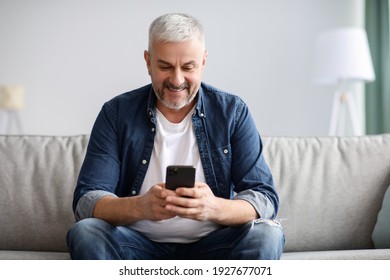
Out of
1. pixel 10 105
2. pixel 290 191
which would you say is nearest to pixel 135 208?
pixel 290 191

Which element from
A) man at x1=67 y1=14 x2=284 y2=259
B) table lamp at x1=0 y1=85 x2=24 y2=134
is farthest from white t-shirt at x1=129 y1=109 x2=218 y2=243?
table lamp at x1=0 y1=85 x2=24 y2=134

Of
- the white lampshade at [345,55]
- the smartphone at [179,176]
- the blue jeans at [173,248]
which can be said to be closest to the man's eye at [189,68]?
the smartphone at [179,176]

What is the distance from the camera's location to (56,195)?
232 cm

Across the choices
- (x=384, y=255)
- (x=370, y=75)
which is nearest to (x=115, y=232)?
(x=384, y=255)

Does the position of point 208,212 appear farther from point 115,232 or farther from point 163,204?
point 115,232

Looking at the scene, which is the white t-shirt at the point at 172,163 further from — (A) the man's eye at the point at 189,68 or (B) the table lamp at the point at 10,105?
(B) the table lamp at the point at 10,105

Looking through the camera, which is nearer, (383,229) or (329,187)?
(383,229)

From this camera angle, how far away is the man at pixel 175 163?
65.4 inches

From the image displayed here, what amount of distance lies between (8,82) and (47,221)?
2977 millimetres

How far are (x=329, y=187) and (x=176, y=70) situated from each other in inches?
34.5

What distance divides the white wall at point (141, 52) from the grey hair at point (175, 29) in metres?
3.12

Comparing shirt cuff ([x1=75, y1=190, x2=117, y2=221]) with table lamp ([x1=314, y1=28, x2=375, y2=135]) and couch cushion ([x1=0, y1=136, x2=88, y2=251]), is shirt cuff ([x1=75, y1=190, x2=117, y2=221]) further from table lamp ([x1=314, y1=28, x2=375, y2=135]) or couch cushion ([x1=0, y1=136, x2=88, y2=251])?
table lamp ([x1=314, y1=28, x2=375, y2=135])

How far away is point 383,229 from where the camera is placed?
7.45ft

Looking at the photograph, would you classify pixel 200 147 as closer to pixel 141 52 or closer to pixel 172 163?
pixel 172 163
